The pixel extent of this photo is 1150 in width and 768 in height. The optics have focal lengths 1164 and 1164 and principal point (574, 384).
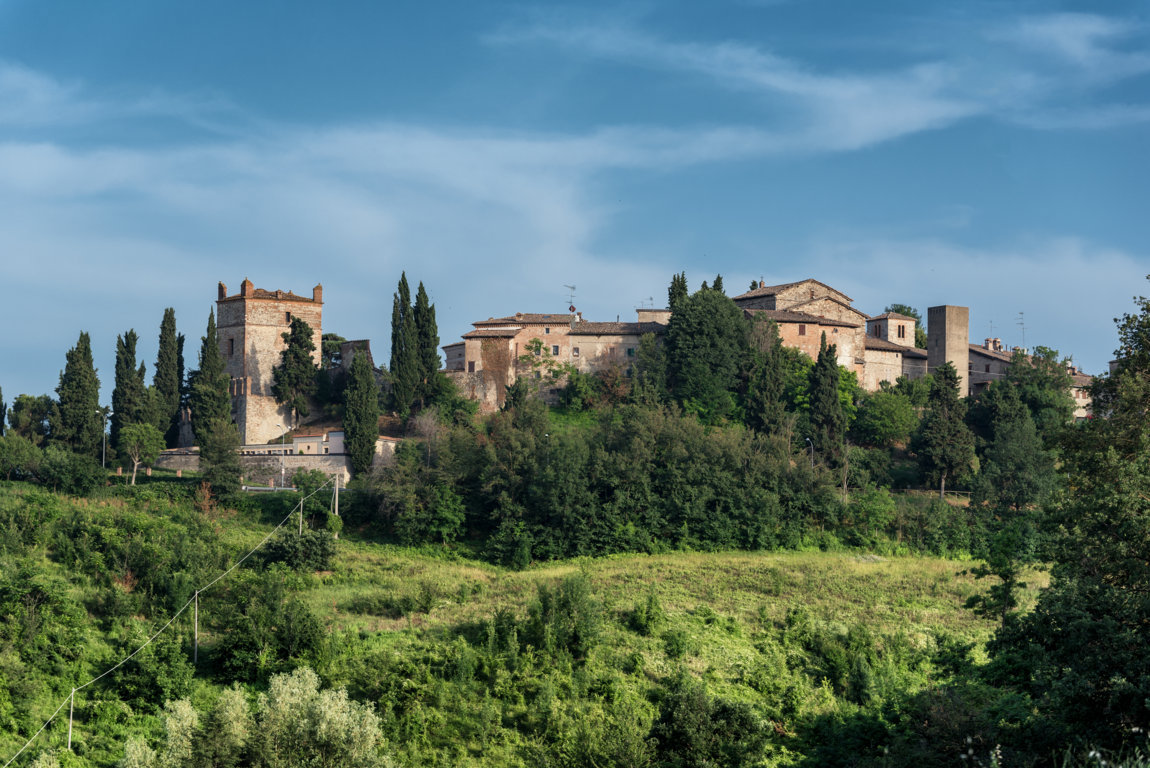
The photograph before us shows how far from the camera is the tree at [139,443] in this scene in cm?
4762

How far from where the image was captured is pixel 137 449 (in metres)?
47.7

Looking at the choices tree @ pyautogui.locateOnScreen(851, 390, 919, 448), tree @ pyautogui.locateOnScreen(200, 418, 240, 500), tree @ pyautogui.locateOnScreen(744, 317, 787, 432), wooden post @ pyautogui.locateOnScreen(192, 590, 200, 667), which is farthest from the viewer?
tree @ pyautogui.locateOnScreen(851, 390, 919, 448)

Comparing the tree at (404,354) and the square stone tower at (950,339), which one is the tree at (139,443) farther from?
the square stone tower at (950,339)

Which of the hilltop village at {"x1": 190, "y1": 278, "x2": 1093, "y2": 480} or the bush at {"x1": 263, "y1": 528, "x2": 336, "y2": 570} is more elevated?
the hilltop village at {"x1": 190, "y1": 278, "x2": 1093, "y2": 480}

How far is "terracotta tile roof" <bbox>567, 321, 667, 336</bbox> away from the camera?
191 feet

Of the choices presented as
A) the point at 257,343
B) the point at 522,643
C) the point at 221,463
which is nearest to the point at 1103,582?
the point at 522,643

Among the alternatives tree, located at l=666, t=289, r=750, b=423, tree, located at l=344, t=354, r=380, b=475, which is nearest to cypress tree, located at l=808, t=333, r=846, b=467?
tree, located at l=666, t=289, r=750, b=423

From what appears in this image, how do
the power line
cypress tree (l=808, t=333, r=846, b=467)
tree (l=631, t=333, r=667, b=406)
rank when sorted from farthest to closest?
1. tree (l=631, t=333, r=667, b=406)
2. cypress tree (l=808, t=333, r=846, b=467)
3. the power line

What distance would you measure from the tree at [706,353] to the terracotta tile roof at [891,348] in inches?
335

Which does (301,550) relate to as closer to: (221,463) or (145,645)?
(221,463)

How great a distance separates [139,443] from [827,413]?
2910 cm

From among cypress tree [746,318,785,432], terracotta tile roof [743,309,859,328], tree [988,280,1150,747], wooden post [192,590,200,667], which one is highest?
terracotta tile roof [743,309,859,328]

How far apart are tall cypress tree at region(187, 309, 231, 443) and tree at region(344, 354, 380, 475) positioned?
5148 millimetres

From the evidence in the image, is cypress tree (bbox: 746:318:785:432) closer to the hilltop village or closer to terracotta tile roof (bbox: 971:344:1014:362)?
the hilltop village
